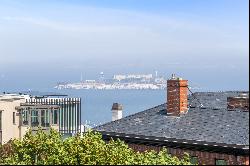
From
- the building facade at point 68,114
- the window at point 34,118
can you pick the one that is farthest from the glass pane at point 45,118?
the building facade at point 68,114

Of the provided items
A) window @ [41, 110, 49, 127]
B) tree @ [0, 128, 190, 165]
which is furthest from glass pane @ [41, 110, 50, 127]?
tree @ [0, 128, 190, 165]

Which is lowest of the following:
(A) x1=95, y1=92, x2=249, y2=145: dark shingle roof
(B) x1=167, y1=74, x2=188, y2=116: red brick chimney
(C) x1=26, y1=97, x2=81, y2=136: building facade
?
(C) x1=26, y1=97, x2=81, y2=136: building facade

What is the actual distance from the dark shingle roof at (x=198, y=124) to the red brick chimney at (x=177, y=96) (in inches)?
21.5

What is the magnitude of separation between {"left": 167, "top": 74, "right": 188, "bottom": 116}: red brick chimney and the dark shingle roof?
547 mm

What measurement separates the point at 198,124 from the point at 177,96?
13.8ft

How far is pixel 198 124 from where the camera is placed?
33500mm

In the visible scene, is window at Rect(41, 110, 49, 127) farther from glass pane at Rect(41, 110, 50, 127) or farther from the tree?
the tree

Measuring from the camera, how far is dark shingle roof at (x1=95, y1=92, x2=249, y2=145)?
101ft

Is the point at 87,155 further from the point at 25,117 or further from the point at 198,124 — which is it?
the point at 25,117

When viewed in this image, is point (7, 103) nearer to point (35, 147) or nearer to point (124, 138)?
point (124, 138)

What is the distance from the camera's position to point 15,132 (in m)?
62.6

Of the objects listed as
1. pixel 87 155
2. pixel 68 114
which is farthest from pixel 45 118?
pixel 87 155

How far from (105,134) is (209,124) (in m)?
7.92

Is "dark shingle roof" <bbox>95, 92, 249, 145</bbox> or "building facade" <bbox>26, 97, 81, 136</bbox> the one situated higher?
"dark shingle roof" <bbox>95, 92, 249, 145</bbox>
